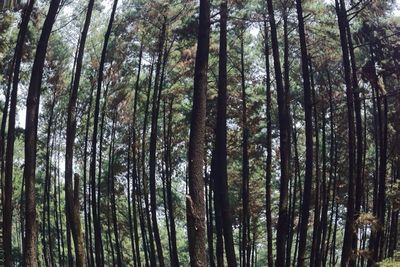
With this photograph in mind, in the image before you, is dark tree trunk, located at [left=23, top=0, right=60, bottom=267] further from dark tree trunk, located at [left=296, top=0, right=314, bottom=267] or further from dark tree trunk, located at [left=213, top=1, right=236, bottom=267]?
dark tree trunk, located at [left=296, top=0, right=314, bottom=267]

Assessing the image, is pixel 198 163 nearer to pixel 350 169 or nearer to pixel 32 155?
pixel 32 155

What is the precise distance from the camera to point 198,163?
755 centimetres

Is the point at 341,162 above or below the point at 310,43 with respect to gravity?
below

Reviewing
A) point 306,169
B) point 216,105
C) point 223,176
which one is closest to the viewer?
point 223,176

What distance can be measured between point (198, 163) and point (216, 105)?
1365 cm

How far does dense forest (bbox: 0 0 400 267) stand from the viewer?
11258 millimetres

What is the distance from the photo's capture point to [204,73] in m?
8.06

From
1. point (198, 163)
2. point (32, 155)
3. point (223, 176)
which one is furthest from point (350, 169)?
point (32, 155)

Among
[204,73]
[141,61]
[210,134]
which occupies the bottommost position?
[204,73]

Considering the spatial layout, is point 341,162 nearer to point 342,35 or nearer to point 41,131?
point 342,35

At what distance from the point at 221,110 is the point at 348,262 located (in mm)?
4755

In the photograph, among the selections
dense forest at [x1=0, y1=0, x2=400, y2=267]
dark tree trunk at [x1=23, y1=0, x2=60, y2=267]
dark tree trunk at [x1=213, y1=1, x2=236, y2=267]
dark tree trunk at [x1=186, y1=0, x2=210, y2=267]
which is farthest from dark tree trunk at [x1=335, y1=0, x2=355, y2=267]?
dark tree trunk at [x1=23, y1=0, x2=60, y2=267]

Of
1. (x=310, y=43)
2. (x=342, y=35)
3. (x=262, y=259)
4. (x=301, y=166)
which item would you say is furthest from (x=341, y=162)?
(x=262, y=259)

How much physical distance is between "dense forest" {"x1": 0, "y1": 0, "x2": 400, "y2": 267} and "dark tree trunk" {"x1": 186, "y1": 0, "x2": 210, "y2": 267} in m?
0.02
